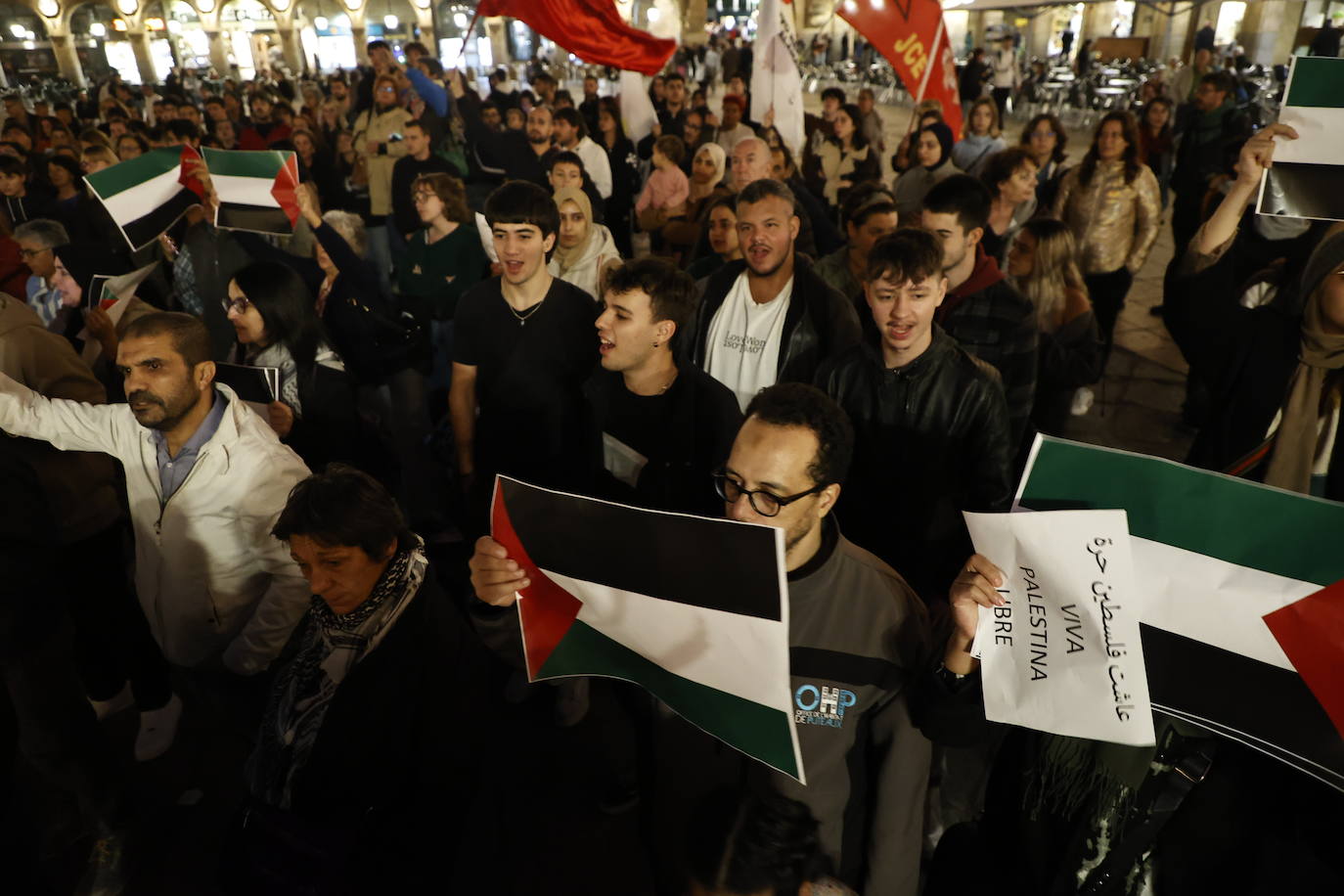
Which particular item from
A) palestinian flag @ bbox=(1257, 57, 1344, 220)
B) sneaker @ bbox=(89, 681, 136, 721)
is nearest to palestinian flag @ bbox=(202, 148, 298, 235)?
sneaker @ bbox=(89, 681, 136, 721)

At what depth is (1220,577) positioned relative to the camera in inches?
61.5

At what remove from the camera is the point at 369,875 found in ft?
6.75

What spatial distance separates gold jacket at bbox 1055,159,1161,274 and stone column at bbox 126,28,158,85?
5140cm

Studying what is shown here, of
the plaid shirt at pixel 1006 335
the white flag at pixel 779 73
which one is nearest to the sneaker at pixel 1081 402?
the plaid shirt at pixel 1006 335

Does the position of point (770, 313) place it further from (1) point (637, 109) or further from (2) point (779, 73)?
(1) point (637, 109)

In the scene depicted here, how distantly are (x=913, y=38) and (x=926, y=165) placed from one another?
0.93 meters

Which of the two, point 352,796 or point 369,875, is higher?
point 352,796

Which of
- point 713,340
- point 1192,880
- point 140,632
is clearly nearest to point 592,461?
point 713,340

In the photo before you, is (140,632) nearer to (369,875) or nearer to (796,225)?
(369,875)

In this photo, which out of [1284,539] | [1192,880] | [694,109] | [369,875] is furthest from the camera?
[694,109]

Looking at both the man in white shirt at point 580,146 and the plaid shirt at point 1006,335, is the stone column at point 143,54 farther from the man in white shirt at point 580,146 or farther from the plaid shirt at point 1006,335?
the plaid shirt at point 1006,335

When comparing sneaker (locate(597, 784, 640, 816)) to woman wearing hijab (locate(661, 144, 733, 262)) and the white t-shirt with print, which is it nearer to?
the white t-shirt with print

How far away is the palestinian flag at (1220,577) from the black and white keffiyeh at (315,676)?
1.53 metres

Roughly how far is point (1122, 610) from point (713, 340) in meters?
2.32
